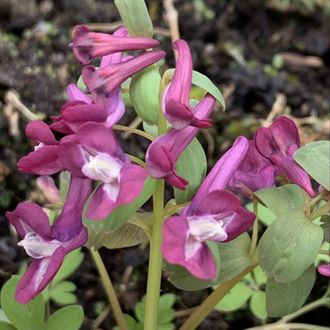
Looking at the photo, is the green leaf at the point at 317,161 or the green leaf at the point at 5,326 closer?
the green leaf at the point at 317,161

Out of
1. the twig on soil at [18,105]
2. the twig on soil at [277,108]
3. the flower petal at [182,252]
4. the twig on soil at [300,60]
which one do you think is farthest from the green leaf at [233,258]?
the twig on soil at [300,60]

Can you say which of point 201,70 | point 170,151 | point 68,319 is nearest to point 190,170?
point 170,151

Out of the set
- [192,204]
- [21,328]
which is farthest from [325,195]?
[21,328]

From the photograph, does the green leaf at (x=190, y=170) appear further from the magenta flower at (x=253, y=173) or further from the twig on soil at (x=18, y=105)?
the twig on soil at (x=18, y=105)

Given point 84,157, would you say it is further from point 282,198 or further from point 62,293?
point 62,293

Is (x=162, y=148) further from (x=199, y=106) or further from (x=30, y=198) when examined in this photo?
(x=30, y=198)

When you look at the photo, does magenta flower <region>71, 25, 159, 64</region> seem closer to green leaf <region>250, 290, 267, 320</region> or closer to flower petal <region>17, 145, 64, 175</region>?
flower petal <region>17, 145, 64, 175</region>

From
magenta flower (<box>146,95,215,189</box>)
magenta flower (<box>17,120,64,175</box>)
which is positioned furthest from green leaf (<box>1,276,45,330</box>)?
magenta flower (<box>146,95,215,189</box>)
